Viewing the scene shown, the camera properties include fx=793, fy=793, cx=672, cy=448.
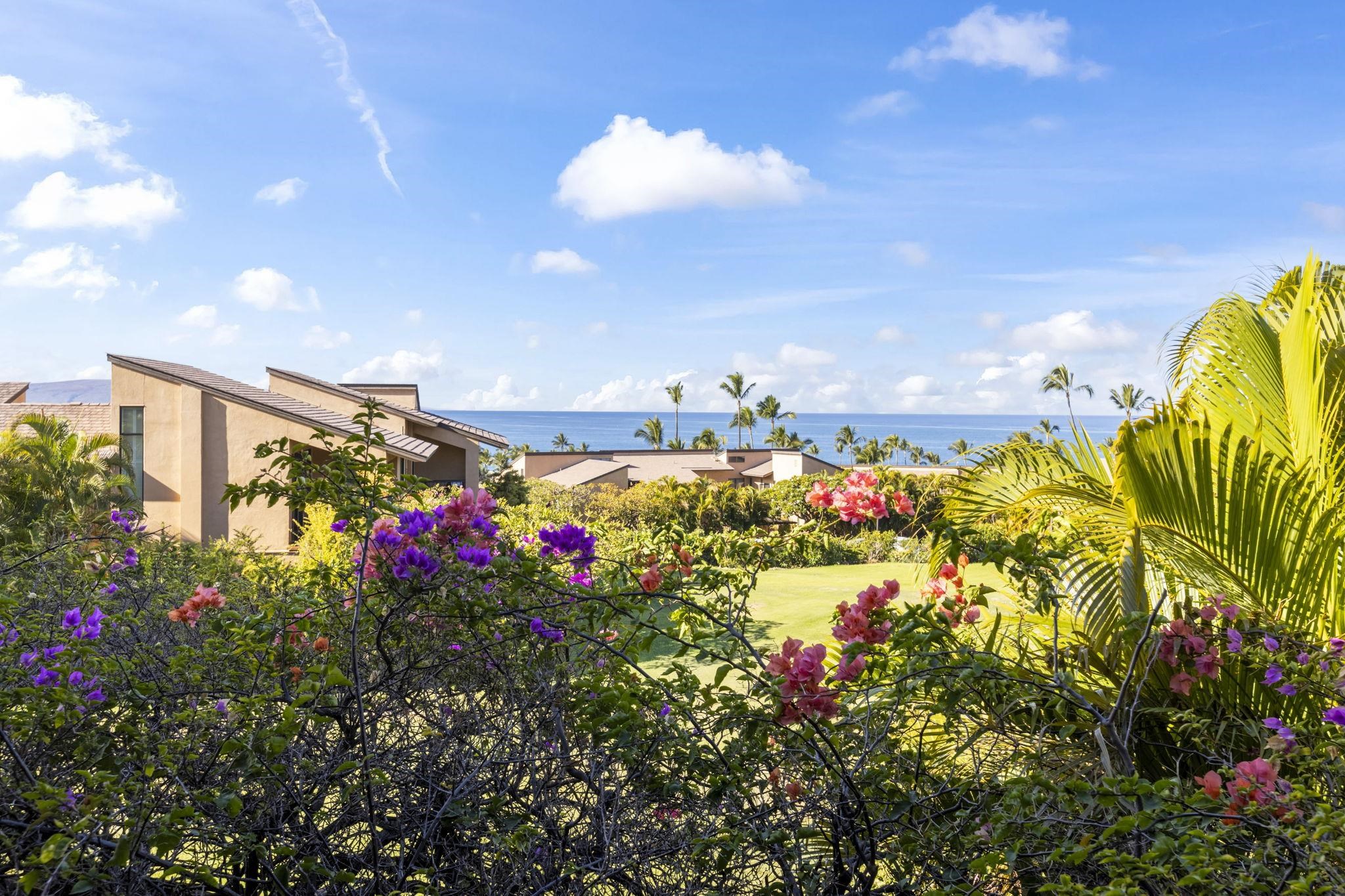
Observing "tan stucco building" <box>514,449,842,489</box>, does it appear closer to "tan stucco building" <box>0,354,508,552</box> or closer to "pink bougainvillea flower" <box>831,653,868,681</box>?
"tan stucco building" <box>0,354,508,552</box>

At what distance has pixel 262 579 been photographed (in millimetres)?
6453

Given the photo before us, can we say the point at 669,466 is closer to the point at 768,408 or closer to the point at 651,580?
the point at 768,408

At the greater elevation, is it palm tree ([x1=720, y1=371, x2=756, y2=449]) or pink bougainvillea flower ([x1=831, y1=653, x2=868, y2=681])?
palm tree ([x1=720, y1=371, x2=756, y2=449])

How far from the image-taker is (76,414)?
19047mm

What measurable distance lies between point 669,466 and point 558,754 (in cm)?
4641

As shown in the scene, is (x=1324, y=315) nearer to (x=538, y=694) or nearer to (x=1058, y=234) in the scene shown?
(x=538, y=694)

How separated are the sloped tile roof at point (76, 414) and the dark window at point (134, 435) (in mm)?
611

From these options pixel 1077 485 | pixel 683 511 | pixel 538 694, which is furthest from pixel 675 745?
pixel 683 511

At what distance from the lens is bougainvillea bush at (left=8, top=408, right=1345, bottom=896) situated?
5.82ft

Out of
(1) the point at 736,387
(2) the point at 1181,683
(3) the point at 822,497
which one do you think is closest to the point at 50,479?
(3) the point at 822,497

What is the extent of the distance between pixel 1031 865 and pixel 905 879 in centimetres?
33

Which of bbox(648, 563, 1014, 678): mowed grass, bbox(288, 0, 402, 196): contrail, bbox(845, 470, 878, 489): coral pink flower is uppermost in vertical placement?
bbox(288, 0, 402, 196): contrail

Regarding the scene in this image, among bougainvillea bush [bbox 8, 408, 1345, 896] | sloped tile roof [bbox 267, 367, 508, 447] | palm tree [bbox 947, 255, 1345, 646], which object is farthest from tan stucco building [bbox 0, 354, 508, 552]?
bougainvillea bush [bbox 8, 408, 1345, 896]

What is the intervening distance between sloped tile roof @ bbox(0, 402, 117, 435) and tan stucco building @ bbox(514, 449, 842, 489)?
22457 mm
